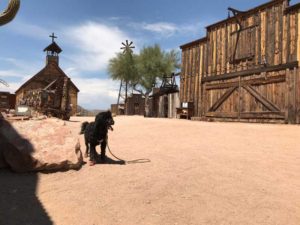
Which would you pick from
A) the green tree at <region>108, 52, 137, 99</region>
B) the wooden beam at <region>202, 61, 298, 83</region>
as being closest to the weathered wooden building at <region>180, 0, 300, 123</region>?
the wooden beam at <region>202, 61, 298, 83</region>

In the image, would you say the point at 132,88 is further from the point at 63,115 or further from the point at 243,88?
the point at 243,88

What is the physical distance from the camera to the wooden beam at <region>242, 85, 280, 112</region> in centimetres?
1627

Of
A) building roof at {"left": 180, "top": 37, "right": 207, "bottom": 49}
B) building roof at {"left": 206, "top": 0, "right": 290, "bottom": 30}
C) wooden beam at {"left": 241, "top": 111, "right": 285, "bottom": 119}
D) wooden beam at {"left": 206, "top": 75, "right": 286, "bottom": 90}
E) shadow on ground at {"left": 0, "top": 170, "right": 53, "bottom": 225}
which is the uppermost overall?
building roof at {"left": 206, "top": 0, "right": 290, "bottom": 30}

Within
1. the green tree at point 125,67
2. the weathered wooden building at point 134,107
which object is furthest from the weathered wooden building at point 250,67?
the green tree at point 125,67

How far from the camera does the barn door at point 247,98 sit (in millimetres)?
16125

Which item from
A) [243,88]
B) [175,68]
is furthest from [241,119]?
[175,68]

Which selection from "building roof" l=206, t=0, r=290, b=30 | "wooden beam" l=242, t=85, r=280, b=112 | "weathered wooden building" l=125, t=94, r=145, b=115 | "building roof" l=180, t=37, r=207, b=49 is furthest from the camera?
"weathered wooden building" l=125, t=94, r=145, b=115

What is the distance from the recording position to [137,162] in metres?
8.31

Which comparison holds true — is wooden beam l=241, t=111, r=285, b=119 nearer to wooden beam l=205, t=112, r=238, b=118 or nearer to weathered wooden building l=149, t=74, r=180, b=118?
wooden beam l=205, t=112, r=238, b=118

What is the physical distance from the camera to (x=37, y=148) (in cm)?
784

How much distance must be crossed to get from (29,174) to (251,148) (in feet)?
20.0

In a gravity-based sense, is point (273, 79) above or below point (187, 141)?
above

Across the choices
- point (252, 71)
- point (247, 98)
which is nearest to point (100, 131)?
point (247, 98)

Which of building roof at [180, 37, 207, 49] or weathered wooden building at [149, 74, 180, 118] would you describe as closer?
building roof at [180, 37, 207, 49]
